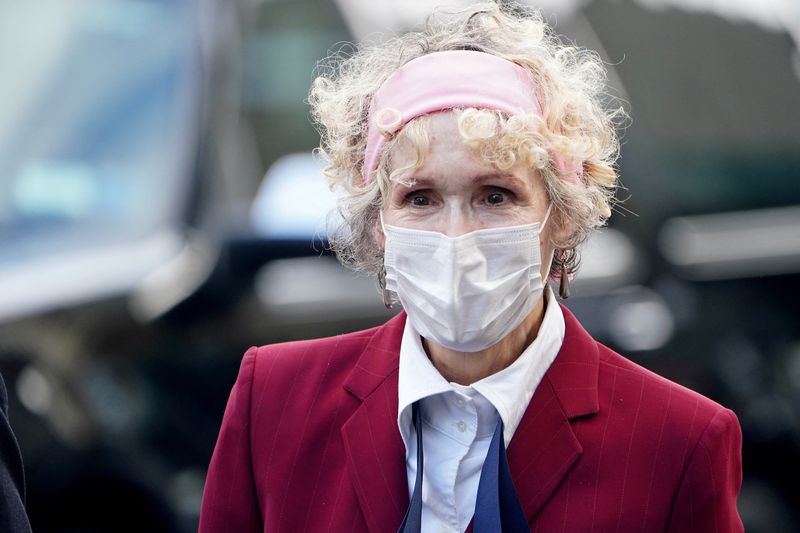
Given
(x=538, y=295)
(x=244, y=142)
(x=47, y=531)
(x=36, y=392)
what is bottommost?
(x=47, y=531)

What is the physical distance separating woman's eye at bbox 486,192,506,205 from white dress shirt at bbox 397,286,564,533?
0.82ft

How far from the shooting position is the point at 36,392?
14.3 feet

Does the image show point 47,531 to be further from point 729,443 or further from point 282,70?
point 729,443

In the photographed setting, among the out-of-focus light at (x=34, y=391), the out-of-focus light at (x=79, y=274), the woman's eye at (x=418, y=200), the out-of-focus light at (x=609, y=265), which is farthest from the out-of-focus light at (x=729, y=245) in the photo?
the woman's eye at (x=418, y=200)

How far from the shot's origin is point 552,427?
7.79 ft

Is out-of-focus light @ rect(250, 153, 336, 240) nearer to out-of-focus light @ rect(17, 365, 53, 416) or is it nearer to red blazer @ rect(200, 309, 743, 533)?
out-of-focus light @ rect(17, 365, 53, 416)

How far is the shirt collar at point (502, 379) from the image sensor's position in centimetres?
237

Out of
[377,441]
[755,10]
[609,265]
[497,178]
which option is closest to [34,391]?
[609,265]

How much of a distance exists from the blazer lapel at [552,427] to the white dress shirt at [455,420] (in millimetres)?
21

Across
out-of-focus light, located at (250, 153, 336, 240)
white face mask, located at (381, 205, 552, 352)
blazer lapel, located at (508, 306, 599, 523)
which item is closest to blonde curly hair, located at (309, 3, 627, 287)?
white face mask, located at (381, 205, 552, 352)

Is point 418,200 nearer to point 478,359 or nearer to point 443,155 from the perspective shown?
point 443,155

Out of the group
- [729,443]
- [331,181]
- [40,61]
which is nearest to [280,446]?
[331,181]

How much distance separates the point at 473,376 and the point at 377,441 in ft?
0.63

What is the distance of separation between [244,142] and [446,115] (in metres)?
2.59
